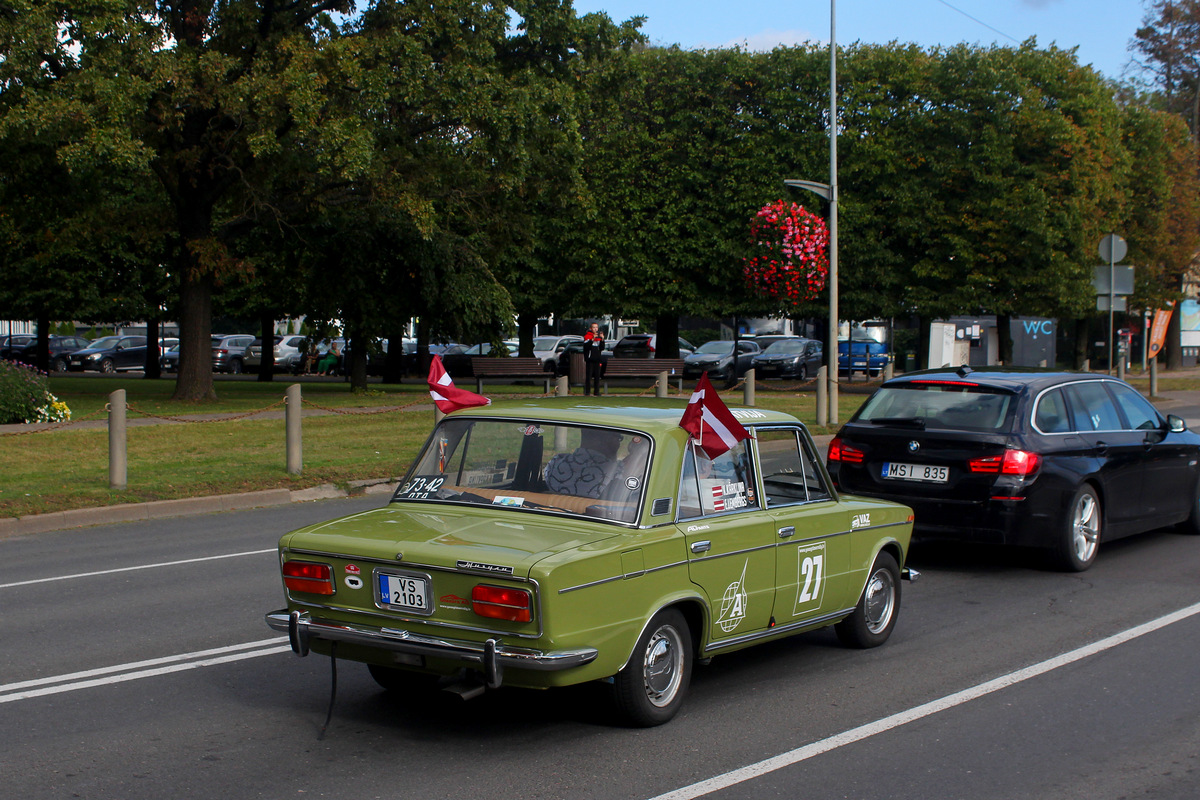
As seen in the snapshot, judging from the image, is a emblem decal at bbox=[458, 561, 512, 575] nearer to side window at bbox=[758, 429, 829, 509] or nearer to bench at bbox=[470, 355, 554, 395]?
side window at bbox=[758, 429, 829, 509]

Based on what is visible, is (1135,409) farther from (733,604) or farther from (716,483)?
(733,604)

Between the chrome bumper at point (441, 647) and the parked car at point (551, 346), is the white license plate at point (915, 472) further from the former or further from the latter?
the parked car at point (551, 346)

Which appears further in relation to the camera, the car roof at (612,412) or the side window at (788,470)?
the side window at (788,470)

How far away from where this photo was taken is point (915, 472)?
9.62m

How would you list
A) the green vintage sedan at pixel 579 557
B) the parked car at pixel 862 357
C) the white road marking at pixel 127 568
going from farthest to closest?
the parked car at pixel 862 357 < the white road marking at pixel 127 568 < the green vintage sedan at pixel 579 557

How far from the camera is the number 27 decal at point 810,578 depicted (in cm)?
634

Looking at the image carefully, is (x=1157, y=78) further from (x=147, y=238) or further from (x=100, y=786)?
(x=100, y=786)

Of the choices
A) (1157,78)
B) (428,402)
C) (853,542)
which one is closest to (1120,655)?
(853,542)

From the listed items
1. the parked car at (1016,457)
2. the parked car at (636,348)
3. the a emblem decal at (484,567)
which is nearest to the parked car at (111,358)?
the parked car at (636,348)

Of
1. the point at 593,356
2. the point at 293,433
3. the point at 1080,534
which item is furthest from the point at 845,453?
the point at 593,356

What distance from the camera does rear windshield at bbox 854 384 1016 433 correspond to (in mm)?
9594

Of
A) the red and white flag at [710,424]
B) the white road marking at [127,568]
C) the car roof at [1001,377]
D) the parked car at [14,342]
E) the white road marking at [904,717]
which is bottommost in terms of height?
the white road marking at [127,568]

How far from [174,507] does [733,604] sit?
9.00 meters

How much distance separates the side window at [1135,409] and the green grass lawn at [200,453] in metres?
8.82
